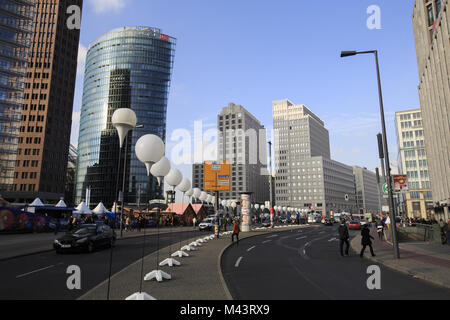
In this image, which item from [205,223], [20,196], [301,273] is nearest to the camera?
[301,273]

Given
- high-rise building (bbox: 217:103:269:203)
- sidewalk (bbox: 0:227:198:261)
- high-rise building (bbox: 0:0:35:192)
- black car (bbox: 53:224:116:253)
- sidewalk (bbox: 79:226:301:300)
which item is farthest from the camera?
→ high-rise building (bbox: 217:103:269:203)

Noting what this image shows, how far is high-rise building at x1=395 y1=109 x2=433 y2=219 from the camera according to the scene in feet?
280

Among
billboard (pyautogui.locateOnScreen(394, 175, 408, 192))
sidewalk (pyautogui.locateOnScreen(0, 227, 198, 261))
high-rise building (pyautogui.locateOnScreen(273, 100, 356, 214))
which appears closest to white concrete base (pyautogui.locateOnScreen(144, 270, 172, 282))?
sidewalk (pyautogui.locateOnScreen(0, 227, 198, 261))

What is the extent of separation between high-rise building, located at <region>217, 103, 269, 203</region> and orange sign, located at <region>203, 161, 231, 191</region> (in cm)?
12420

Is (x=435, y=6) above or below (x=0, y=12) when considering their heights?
below

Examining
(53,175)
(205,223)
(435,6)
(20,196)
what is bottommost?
(205,223)

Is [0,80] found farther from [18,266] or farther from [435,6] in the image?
[435,6]

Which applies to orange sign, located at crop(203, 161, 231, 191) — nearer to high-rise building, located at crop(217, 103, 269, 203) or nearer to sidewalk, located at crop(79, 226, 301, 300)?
sidewalk, located at crop(79, 226, 301, 300)

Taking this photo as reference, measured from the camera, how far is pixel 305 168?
148250mm

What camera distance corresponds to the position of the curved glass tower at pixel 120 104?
358 feet

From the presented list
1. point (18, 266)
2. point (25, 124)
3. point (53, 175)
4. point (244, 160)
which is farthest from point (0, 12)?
point (244, 160)

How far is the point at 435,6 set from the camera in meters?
31.0

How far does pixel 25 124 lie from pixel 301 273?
10738 centimetres
